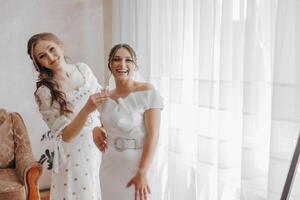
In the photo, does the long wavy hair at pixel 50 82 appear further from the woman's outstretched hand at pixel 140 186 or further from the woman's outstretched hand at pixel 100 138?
the woman's outstretched hand at pixel 140 186

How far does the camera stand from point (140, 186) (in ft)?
4.61

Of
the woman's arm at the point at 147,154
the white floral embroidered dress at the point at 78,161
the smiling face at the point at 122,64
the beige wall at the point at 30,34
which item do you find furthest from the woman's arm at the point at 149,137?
the beige wall at the point at 30,34

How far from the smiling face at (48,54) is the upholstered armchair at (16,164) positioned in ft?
3.82

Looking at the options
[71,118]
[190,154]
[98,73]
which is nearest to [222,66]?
[190,154]

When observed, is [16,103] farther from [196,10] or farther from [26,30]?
[196,10]

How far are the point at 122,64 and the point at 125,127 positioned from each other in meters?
0.24

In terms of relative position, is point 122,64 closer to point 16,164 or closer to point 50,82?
point 50,82

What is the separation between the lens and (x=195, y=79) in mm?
2125

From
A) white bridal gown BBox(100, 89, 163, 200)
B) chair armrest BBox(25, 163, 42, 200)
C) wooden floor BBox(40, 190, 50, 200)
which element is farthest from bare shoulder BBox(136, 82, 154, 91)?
wooden floor BBox(40, 190, 50, 200)

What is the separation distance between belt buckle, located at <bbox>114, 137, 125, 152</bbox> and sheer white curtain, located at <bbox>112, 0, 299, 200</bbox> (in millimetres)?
620

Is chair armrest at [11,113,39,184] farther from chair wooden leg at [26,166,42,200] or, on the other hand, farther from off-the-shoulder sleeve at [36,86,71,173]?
off-the-shoulder sleeve at [36,86,71,173]

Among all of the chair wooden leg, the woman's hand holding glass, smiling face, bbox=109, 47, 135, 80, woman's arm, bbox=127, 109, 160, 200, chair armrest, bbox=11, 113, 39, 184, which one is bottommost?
the chair wooden leg

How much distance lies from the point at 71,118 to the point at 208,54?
0.83 m

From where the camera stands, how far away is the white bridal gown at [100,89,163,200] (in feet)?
4.70
